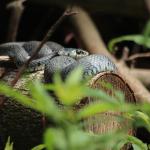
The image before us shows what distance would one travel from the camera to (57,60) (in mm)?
3684

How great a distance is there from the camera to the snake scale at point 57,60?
139 inches

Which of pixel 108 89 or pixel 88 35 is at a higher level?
pixel 108 89

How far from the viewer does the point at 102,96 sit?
3.84 ft

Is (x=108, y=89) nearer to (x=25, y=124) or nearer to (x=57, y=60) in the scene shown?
(x=57, y=60)

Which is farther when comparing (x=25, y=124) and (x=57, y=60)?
(x=57, y=60)

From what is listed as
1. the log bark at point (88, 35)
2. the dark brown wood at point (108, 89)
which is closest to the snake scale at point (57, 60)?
the dark brown wood at point (108, 89)

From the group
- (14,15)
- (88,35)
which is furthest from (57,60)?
(14,15)

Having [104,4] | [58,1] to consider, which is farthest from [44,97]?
[104,4]

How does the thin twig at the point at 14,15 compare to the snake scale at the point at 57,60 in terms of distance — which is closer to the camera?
the snake scale at the point at 57,60

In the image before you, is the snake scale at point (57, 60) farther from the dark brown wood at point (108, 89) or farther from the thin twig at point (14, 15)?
the thin twig at point (14, 15)

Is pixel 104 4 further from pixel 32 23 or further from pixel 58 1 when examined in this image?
pixel 32 23

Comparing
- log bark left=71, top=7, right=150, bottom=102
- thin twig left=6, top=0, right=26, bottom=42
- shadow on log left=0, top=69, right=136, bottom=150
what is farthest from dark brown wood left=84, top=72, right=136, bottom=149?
thin twig left=6, top=0, right=26, bottom=42

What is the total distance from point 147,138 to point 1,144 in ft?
4.74

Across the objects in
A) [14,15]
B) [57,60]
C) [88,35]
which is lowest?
[88,35]
